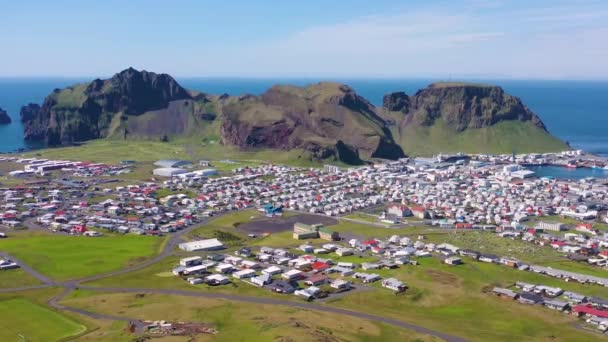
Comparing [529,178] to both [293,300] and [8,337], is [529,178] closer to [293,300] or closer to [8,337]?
[293,300]

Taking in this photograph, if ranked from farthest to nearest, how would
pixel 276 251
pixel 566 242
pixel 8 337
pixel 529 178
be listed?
1. pixel 529 178
2. pixel 566 242
3. pixel 276 251
4. pixel 8 337

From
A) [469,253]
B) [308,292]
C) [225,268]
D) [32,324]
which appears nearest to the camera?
[32,324]

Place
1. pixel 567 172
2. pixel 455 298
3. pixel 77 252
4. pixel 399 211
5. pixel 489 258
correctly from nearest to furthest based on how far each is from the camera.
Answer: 1. pixel 455 298
2. pixel 489 258
3. pixel 77 252
4. pixel 399 211
5. pixel 567 172

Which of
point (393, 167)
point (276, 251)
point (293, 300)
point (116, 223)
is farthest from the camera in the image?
point (393, 167)

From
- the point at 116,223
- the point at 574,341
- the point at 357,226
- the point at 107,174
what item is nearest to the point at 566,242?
the point at 357,226

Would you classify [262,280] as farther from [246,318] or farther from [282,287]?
[246,318]

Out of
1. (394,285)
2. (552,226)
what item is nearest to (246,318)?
(394,285)
